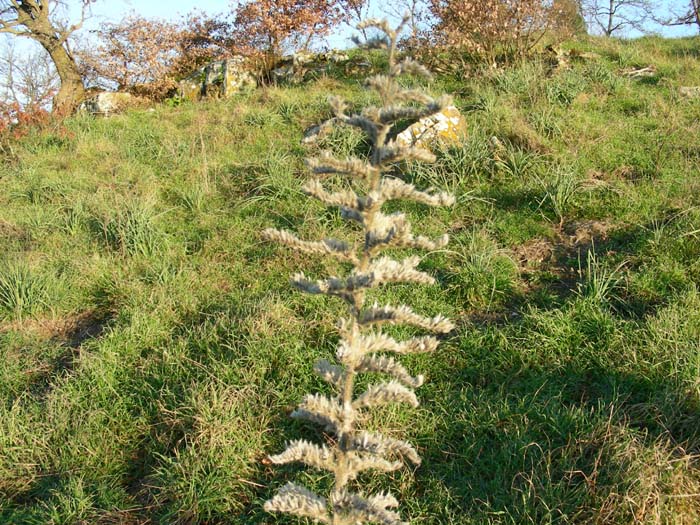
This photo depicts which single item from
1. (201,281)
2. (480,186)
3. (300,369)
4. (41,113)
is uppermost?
(41,113)

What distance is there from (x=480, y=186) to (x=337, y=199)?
4587mm

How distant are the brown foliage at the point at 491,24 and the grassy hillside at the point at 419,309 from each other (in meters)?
1.65

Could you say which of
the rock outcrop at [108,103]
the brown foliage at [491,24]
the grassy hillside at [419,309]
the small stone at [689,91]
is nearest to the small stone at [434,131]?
the grassy hillside at [419,309]

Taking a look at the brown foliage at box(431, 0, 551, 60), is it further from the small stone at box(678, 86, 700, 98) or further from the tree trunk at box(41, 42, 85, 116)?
the tree trunk at box(41, 42, 85, 116)

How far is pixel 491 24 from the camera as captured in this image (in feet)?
27.6

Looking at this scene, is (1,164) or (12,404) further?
(1,164)

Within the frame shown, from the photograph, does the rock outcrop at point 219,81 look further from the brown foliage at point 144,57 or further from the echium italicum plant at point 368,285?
the echium italicum plant at point 368,285

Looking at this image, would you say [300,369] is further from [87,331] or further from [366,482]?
[87,331]

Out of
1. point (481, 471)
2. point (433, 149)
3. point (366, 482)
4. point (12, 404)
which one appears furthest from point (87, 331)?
point (433, 149)

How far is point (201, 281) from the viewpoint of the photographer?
193 inches

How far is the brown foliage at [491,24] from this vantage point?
821cm

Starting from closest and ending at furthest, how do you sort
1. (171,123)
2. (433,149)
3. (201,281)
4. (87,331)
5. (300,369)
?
(300,369)
(87,331)
(201,281)
(433,149)
(171,123)

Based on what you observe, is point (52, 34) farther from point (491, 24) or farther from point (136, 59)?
point (491, 24)

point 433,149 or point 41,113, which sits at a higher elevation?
point 41,113
